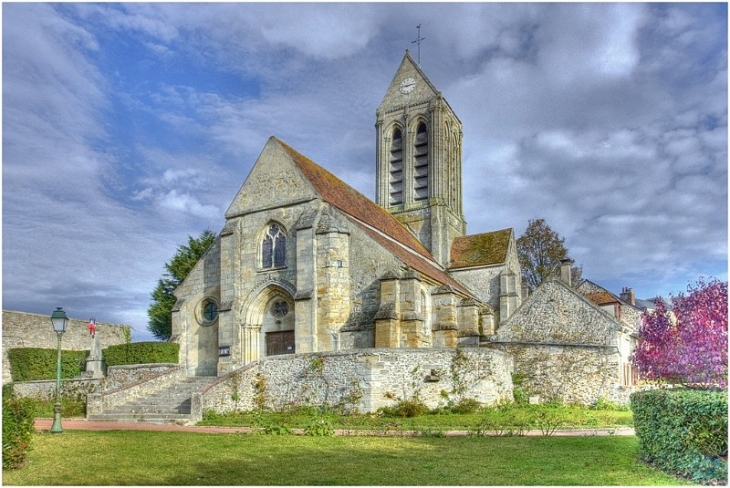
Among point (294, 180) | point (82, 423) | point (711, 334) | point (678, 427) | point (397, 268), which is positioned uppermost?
point (294, 180)

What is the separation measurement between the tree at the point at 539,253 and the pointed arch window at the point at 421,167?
957 cm

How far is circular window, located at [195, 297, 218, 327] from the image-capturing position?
27.7 metres

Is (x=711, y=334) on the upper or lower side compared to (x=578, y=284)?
lower

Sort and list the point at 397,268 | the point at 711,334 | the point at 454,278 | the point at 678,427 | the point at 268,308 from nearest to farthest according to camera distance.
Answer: the point at 678,427, the point at 711,334, the point at 397,268, the point at 268,308, the point at 454,278

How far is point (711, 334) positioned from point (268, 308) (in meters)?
18.8

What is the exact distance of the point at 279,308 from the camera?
26297mm

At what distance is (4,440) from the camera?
9.48m

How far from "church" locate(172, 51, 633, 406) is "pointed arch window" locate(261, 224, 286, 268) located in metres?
0.05

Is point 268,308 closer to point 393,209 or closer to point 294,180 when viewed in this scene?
point 294,180

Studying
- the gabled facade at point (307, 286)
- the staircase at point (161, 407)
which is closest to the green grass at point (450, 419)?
the staircase at point (161, 407)

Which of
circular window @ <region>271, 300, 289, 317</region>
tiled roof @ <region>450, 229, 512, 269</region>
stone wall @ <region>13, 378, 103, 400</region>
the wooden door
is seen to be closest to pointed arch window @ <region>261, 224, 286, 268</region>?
circular window @ <region>271, 300, 289, 317</region>

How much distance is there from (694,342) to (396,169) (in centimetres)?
3049

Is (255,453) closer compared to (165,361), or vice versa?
(255,453)

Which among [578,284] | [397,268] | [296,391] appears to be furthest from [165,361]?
[578,284]
